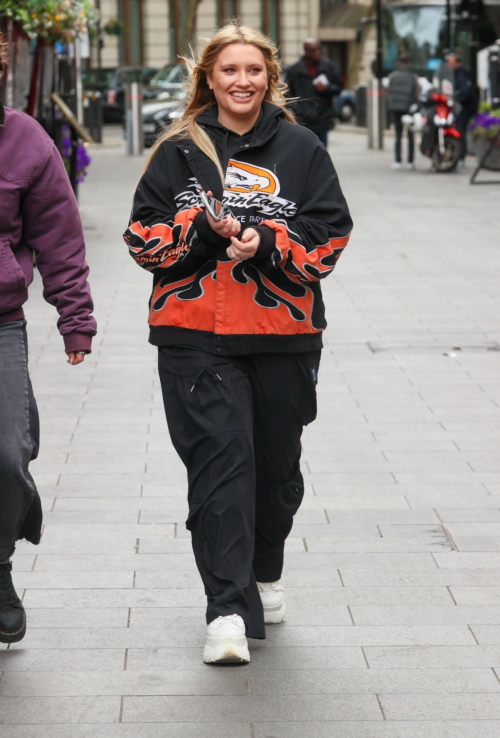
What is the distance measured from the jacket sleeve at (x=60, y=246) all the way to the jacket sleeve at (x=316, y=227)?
21.7 inches

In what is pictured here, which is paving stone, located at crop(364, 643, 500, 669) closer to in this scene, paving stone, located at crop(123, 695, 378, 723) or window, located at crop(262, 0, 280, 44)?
paving stone, located at crop(123, 695, 378, 723)

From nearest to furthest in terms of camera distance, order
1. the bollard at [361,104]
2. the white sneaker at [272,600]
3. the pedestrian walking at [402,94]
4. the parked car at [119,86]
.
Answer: the white sneaker at [272,600] < the pedestrian walking at [402,94] < the bollard at [361,104] < the parked car at [119,86]

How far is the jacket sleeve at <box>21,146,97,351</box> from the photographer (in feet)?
11.6

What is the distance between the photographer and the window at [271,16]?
171 ft

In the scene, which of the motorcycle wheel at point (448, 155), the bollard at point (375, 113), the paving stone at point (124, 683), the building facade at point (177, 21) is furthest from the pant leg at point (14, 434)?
the building facade at point (177, 21)

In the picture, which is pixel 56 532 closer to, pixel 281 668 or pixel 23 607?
pixel 23 607

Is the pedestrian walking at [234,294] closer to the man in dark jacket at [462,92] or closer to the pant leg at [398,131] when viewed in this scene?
the pant leg at [398,131]

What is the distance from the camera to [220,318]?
3482mm

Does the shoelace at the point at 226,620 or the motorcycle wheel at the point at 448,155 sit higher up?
the motorcycle wheel at the point at 448,155

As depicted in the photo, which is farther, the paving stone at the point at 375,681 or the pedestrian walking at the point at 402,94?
the pedestrian walking at the point at 402,94

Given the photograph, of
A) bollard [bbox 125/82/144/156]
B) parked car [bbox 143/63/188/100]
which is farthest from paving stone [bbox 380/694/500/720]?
parked car [bbox 143/63/188/100]

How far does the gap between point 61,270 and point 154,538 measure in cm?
135

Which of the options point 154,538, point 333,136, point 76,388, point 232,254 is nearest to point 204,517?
point 232,254

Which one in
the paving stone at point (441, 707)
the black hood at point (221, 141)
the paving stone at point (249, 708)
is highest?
the black hood at point (221, 141)
